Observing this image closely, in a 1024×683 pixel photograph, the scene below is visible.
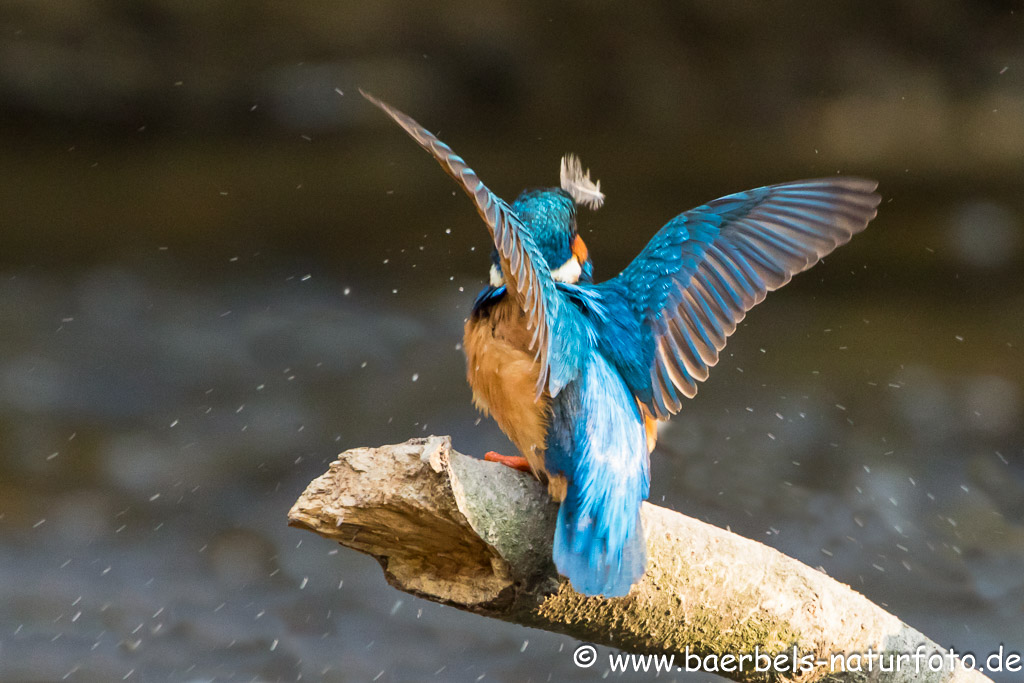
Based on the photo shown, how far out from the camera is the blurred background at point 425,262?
2.67m

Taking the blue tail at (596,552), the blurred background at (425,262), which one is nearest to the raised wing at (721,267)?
the blue tail at (596,552)

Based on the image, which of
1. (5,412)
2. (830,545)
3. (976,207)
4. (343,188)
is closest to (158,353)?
(5,412)

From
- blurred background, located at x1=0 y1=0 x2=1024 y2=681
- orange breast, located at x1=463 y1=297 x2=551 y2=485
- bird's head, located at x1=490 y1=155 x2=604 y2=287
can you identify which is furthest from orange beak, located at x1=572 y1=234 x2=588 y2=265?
blurred background, located at x1=0 y1=0 x2=1024 y2=681

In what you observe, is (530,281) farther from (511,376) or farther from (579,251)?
(579,251)

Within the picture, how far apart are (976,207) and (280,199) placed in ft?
6.26

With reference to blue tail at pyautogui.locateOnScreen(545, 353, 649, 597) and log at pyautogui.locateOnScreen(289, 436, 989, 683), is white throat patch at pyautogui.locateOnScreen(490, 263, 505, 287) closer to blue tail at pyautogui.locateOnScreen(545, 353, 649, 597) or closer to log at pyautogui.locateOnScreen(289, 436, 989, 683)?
blue tail at pyautogui.locateOnScreen(545, 353, 649, 597)

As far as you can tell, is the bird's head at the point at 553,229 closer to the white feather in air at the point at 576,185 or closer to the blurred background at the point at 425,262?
the white feather in air at the point at 576,185

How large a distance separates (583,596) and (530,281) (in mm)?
371

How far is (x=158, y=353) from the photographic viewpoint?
298cm

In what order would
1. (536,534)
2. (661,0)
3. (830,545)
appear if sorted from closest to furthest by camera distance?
(536,534) → (830,545) → (661,0)

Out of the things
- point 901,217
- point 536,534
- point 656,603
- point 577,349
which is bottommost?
point 901,217

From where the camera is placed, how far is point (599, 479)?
1245 millimetres

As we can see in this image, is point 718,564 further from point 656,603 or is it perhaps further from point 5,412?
point 5,412

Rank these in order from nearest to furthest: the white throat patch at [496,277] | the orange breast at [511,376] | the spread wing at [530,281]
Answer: the spread wing at [530,281] < the orange breast at [511,376] < the white throat patch at [496,277]
